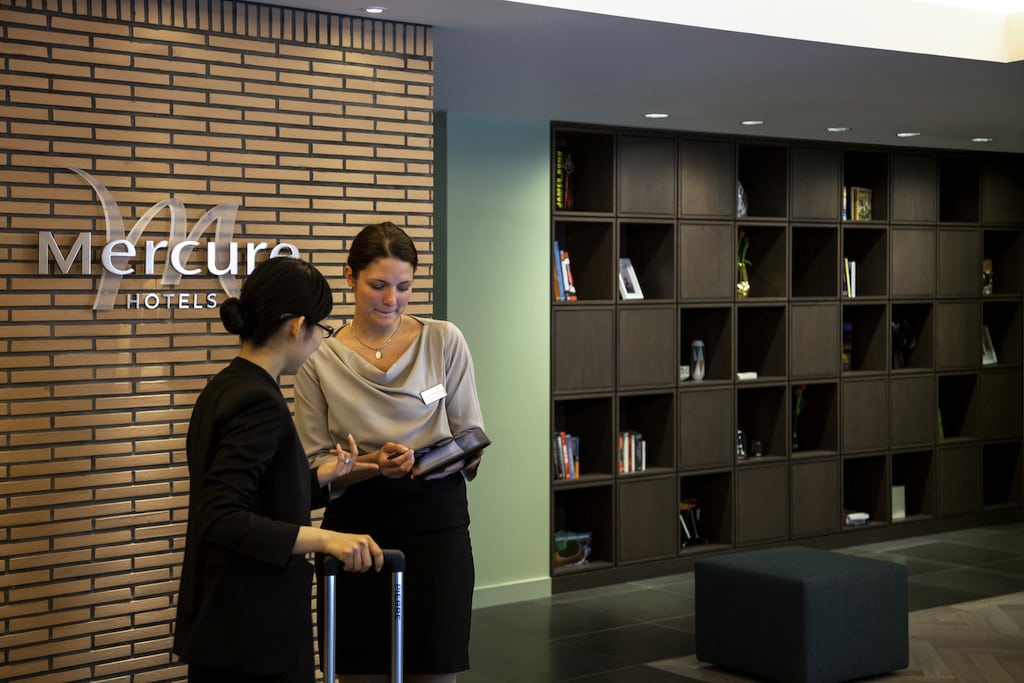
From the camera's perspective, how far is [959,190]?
33.0 ft

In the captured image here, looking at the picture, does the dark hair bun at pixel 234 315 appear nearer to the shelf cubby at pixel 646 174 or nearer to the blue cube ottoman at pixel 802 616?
the blue cube ottoman at pixel 802 616

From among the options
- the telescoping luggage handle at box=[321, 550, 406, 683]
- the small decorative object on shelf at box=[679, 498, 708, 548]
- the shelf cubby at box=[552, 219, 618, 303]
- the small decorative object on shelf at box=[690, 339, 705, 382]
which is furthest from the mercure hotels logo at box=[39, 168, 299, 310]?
the small decorative object on shelf at box=[679, 498, 708, 548]

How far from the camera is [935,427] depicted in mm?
9688

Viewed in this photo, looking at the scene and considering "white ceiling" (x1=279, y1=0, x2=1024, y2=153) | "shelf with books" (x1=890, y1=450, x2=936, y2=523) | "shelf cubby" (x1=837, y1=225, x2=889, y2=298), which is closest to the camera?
"white ceiling" (x1=279, y1=0, x2=1024, y2=153)

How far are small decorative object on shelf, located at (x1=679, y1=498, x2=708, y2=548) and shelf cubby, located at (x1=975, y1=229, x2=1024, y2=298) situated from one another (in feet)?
10.9

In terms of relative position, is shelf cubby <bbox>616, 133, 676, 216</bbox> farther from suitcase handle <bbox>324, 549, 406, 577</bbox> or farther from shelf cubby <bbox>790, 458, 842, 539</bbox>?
suitcase handle <bbox>324, 549, 406, 577</bbox>

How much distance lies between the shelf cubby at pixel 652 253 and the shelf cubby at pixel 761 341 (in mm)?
644

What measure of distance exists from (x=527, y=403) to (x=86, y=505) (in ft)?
11.4

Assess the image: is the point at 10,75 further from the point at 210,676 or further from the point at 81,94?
the point at 210,676

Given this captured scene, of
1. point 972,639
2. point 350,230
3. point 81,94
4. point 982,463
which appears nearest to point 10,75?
point 81,94

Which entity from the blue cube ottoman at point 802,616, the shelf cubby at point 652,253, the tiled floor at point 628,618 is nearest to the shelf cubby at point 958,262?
the tiled floor at point 628,618

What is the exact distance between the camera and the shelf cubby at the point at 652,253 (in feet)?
27.2

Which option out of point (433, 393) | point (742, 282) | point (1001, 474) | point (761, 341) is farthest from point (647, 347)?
point (433, 393)

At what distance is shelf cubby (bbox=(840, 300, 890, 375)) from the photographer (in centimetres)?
938
